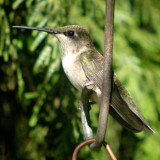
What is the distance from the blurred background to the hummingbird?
0.32 metres

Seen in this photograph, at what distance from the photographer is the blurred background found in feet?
9.52

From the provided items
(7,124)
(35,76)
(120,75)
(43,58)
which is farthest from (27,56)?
(120,75)

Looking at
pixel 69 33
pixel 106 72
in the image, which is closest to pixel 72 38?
pixel 69 33

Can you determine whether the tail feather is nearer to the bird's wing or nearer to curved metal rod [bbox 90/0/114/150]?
the bird's wing

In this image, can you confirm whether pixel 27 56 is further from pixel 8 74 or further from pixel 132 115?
pixel 132 115

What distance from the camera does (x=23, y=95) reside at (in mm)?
3145

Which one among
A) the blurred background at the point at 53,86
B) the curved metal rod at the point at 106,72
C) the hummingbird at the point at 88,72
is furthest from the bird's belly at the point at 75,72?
the curved metal rod at the point at 106,72

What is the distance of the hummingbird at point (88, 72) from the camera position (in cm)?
218

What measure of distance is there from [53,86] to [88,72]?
854mm

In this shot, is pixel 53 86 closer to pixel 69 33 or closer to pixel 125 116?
pixel 69 33

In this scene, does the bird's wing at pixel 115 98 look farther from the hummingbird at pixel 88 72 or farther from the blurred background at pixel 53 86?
the blurred background at pixel 53 86

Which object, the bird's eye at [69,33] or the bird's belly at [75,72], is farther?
the bird's eye at [69,33]

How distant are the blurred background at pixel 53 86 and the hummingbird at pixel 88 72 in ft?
Answer: 1.05

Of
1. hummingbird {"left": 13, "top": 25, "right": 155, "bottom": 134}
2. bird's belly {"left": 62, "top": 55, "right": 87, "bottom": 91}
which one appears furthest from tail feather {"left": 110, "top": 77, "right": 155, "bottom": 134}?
bird's belly {"left": 62, "top": 55, "right": 87, "bottom": 91}
